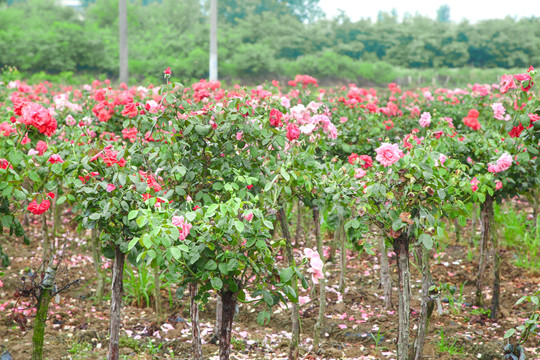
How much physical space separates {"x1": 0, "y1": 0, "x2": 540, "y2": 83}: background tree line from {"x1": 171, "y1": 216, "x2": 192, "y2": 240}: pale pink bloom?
16002 millimetres

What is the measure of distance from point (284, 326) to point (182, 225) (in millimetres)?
1852

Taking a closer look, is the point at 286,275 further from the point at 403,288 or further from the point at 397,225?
the point at 403,288

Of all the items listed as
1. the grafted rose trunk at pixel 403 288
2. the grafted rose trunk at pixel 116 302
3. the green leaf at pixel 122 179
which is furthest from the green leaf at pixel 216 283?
the grafted rose trunk at pixel 403 288

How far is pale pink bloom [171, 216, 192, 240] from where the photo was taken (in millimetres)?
1682

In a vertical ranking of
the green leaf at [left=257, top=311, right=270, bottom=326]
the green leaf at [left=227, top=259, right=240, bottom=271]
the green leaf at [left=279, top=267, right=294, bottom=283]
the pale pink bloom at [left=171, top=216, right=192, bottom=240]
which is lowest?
the green leaf at [left=257, top=311, right=270, bottom=326]

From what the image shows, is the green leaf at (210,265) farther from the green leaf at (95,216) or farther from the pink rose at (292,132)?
the pink rose at (292,132)

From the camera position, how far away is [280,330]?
10.8ft

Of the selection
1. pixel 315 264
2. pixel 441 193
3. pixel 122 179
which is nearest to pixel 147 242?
pixel 122 179

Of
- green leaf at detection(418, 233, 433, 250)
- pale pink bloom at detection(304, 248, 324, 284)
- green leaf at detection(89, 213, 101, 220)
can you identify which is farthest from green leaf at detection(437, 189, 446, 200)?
green leaf at detection(89, 213, 101, 220)

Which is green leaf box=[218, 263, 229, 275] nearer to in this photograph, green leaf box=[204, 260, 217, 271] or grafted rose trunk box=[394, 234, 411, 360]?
green leaf box=[204, 260, 217, 271]

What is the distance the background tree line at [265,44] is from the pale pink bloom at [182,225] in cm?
1600

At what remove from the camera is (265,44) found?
22.0 meters

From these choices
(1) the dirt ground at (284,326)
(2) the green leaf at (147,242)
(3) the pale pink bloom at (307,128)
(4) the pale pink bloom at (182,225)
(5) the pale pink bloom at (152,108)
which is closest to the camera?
(2) the green leaf at (147,242)

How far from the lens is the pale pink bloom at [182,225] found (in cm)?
168
